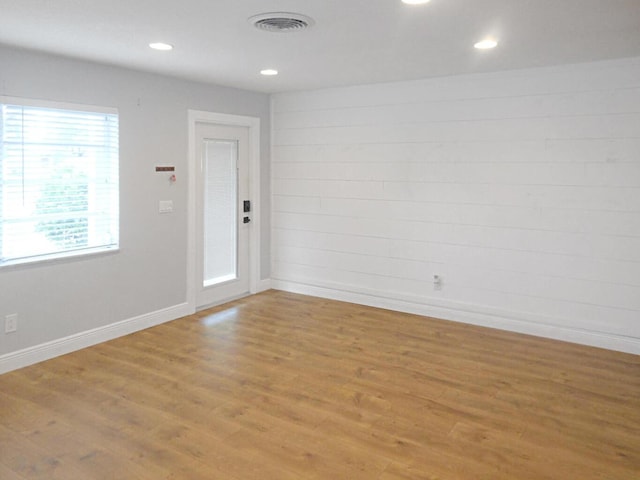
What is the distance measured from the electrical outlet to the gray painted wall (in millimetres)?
38

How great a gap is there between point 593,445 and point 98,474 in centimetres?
271

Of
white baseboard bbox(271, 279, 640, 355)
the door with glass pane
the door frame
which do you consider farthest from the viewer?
the door with glass pane

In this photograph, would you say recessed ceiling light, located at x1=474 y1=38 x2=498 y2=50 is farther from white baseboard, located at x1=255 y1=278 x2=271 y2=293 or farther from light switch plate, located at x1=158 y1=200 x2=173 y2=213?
white baseboard, located at x1=255 y1=278 x2=271 y2=293

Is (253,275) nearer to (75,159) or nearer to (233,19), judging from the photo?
(75,159)

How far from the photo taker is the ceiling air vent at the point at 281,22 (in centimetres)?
311

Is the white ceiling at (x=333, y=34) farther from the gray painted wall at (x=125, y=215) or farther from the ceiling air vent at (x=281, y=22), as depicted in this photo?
the gray painted wall at (x=125, y=215)

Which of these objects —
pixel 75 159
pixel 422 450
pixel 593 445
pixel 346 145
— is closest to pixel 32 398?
pixel 75 159

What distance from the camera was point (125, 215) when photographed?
4.79 meters

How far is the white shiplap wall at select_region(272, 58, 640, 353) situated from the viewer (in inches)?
176

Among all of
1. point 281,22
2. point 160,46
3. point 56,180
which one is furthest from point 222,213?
point 281,22

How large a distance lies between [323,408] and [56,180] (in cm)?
281

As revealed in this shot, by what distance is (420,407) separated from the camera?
3.45m

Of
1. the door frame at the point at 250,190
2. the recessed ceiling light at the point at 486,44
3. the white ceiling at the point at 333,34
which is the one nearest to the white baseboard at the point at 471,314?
the door frame at the point at 250,190

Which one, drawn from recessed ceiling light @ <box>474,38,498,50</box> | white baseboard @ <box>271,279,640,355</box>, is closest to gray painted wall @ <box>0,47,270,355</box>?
white baseboard @ <box>271,279,640,355</box>
